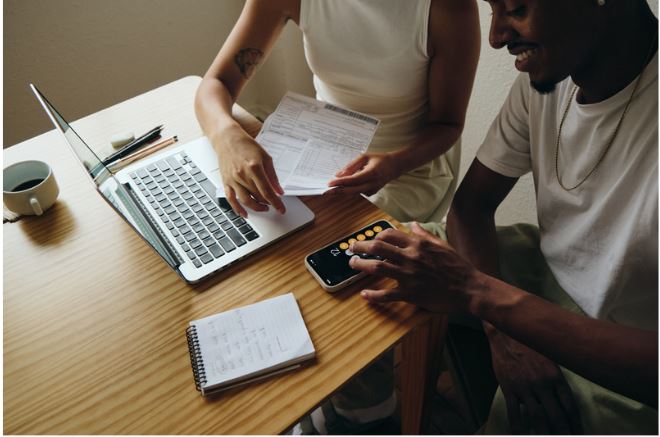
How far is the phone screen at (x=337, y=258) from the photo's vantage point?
74 cm

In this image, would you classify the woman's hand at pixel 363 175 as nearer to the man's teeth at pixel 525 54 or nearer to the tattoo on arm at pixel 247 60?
the man's teeth at pixel 525 54

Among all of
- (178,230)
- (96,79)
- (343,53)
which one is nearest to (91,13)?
(96,79)

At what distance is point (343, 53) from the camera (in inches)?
44.2

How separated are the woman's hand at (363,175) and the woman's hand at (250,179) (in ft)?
0.34

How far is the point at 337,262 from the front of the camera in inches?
29.8

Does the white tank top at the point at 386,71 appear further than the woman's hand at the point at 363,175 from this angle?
Yes

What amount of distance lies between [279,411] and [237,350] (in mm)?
104

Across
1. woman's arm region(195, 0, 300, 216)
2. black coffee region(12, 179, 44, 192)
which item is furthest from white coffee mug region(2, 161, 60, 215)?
woman's arm region(195, 0, 300, 216)

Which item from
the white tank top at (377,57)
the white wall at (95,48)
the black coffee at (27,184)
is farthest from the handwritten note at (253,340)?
the white wall at (95,48)

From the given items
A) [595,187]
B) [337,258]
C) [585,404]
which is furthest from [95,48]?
[585,404]

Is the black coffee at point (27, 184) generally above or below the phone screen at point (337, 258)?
below

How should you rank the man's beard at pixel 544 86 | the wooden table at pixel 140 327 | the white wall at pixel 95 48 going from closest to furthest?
the wooden table at pixel 140 327 < the man's beard at pixel 544 86 < the white wall at pixel 95 48

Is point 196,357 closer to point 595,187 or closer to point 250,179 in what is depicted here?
point 250,179

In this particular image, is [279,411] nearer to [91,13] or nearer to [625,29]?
[625,29]
